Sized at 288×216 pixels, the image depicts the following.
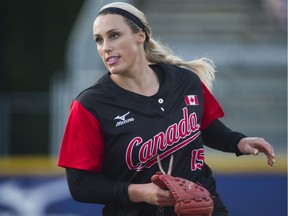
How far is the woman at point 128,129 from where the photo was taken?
3.96 meters

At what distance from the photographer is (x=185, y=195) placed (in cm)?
366

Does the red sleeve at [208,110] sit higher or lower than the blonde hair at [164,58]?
lower

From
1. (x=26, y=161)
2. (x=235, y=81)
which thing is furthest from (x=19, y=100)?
(x=26, y=161)

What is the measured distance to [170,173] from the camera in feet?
13.1

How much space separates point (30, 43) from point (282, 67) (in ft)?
23.1

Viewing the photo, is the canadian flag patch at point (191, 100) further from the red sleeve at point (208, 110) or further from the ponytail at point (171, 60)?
the ponytail at point (171, 60)

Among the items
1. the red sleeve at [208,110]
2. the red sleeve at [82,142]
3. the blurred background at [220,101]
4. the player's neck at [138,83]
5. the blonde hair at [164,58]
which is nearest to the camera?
the red sleeve at [82,142]

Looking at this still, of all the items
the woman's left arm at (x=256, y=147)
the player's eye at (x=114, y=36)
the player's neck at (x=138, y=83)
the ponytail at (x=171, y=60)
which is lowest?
the woman's left arm at (x=256, y=147)

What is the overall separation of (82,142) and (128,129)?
0.23 metres

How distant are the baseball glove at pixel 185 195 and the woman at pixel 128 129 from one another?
120 millimetres

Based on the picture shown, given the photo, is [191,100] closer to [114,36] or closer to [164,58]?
[164,58]

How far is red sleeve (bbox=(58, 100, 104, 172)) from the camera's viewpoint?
156 inches

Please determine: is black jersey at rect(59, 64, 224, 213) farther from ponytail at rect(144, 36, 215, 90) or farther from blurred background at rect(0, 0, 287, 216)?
blurred background at rect(0, 0, 287, 216)

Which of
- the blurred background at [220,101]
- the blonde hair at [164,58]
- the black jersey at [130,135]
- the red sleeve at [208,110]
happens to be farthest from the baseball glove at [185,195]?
the blurred background at [220,101]
